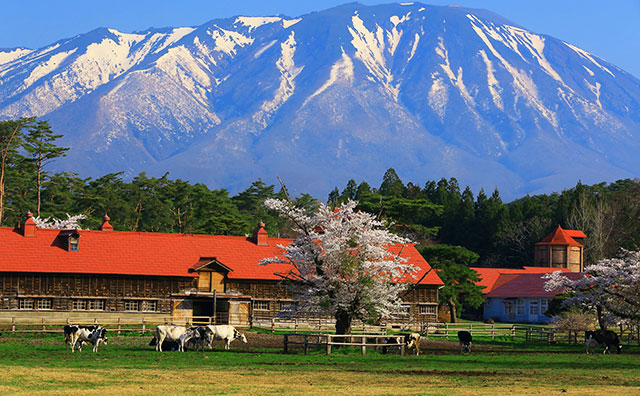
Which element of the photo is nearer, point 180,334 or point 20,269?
point 180,334

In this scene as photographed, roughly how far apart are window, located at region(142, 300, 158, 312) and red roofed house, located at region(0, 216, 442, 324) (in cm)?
6

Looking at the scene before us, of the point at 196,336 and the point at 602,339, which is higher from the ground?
the point at 196,336

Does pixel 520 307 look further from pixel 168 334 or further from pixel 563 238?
pixel 168 334

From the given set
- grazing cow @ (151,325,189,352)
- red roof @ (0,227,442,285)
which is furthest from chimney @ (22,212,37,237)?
grazing cow @ (151,325,189,352)

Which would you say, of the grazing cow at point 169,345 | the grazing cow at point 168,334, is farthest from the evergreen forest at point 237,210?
the grazing cow at point 168,334

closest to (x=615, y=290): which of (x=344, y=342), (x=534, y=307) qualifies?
(x=344, y=342)

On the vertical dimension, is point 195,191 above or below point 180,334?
above

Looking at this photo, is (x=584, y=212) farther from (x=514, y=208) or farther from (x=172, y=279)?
(x=172, y=279)

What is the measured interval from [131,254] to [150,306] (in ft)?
11.6

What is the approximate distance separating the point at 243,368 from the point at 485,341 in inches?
999

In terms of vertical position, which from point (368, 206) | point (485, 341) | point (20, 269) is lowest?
point (485, 341)

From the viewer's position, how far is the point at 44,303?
6006cm

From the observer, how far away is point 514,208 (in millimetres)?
131750

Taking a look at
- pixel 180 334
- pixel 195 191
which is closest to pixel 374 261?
pixel 180 334
